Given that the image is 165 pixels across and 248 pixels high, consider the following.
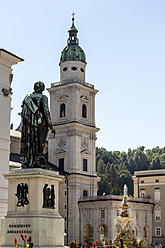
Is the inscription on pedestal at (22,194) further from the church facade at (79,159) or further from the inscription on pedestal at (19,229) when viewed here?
the church facade at (79,159)

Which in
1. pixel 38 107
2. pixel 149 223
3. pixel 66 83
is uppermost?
pixel 66 83

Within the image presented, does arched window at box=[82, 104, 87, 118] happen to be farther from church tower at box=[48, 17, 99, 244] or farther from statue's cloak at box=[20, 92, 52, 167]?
statue's cloak at box=[20, 92, 52, 167]

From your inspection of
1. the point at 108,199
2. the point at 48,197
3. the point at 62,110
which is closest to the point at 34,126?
the point at 48,197

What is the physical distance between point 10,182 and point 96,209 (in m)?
51.7

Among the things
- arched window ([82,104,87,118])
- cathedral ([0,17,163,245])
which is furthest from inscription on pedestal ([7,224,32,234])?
arched window ([82,104,87,118])

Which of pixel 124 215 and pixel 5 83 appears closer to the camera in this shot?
pixel 5 83

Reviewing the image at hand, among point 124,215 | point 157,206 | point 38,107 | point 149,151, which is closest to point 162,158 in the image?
point 149,151

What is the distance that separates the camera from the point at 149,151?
6599 inches

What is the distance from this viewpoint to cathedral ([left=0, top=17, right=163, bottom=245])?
66.1 metres

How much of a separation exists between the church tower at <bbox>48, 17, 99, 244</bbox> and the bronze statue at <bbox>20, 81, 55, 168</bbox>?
170ft

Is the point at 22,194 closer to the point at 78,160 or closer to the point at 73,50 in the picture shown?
the point at 78,160

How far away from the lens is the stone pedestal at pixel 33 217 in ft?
49.2

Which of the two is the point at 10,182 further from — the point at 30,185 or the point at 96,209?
the point at 96,209

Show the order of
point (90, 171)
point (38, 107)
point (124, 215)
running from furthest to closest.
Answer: point (90, 171), point (124, 215), point (38, 107)
